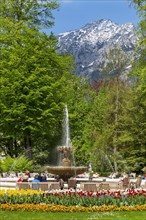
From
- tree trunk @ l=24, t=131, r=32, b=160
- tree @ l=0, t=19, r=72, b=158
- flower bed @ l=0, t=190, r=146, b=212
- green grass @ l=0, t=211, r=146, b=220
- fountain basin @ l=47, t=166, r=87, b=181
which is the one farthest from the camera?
tree trunk @ l=24, t=131, r=32, b=160

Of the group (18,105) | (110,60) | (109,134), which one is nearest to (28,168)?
(18,105)

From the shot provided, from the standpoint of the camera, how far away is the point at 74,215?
1391 cm

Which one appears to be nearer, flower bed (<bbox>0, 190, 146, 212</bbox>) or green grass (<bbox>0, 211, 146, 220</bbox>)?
green grass (<bbox>0, 211, 146, 220</bbox>)

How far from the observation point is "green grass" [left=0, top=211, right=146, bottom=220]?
1328cm

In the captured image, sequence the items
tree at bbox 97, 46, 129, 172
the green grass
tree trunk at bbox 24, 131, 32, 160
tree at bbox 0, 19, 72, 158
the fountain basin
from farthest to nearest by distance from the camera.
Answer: tree at bbox 97, 46, 129, 172, tree trunk at bbox 24, 131, 32, 160, tree at bbox 0, 19, 72, 158, the fountain basin, the green grass

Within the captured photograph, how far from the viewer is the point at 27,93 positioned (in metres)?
37.3

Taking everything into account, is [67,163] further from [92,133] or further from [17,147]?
[92,133]

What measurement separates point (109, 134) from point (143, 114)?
4411 millimetres

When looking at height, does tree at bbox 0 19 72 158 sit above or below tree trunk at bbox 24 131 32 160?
above

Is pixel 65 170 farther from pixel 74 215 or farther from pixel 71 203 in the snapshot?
pixel 74 215

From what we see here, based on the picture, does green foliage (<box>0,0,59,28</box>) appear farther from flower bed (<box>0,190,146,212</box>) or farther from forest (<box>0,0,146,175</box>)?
flower bed (<box>0,190,146,212</box>)

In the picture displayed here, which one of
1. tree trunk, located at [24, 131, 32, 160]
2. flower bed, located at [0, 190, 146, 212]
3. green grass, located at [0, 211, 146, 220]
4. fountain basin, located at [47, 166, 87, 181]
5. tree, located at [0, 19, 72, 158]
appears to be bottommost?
green grass, located at [0, 211, 146, 220]

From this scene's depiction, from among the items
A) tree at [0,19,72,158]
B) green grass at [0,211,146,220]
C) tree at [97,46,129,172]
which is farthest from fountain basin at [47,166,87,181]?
tree at [97,46,129,172]

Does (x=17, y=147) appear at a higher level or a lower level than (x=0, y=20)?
lower
